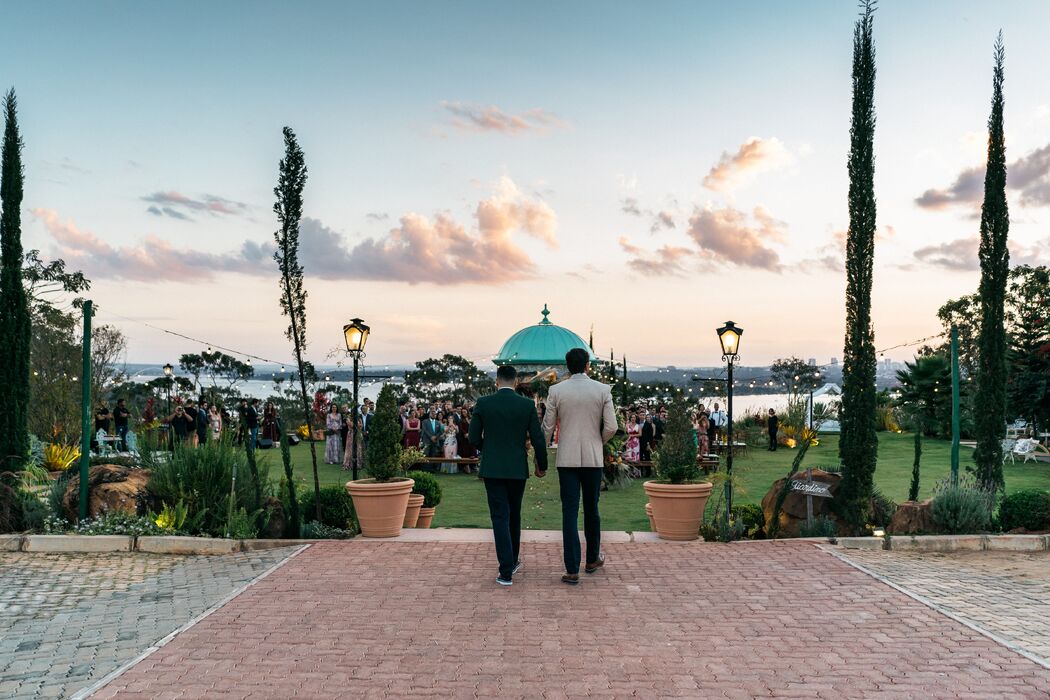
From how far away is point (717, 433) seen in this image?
22.4m

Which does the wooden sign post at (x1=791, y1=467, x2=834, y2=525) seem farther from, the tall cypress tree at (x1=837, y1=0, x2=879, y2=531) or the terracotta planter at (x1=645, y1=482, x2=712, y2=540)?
the terracotta planter at (x1=645, y1=482, x2=712, y2=540)

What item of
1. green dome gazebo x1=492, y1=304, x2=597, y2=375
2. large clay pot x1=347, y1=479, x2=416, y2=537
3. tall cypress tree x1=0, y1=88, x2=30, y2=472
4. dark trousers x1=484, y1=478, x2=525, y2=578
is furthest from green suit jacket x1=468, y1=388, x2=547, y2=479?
green dome gazebo x1=492, y1=304, x2=597, y2=375

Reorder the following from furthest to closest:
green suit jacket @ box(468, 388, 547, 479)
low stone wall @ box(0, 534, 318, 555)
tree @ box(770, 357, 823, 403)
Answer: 1. tree @ box(770, 357, 823, 403)
2. low stone wall @ box(0, 534, 318, 555)
3. green suit jacket @ box(468, 388, 547, 479)

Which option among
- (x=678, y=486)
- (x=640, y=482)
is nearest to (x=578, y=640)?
(x=678, y=486)

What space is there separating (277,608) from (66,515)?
4597 millimetres

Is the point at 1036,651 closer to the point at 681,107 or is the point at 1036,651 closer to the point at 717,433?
the point at 681,107

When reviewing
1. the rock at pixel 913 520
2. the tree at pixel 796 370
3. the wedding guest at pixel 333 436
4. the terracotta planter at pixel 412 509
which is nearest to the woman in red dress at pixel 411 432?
the wedding guest at pixel 333 436

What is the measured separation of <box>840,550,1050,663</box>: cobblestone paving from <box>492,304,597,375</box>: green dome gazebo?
25.1 m

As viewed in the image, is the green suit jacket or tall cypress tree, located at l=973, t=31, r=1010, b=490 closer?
the green suit jacket

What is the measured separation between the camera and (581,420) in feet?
20.6

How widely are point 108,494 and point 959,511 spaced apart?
31.3 ft

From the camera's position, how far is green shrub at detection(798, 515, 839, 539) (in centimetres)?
834

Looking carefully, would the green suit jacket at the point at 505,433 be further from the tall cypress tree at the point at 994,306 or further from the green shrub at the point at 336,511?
the tall cypress tree at the point at 994,306

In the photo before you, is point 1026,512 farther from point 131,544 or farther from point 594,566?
point 131,544
